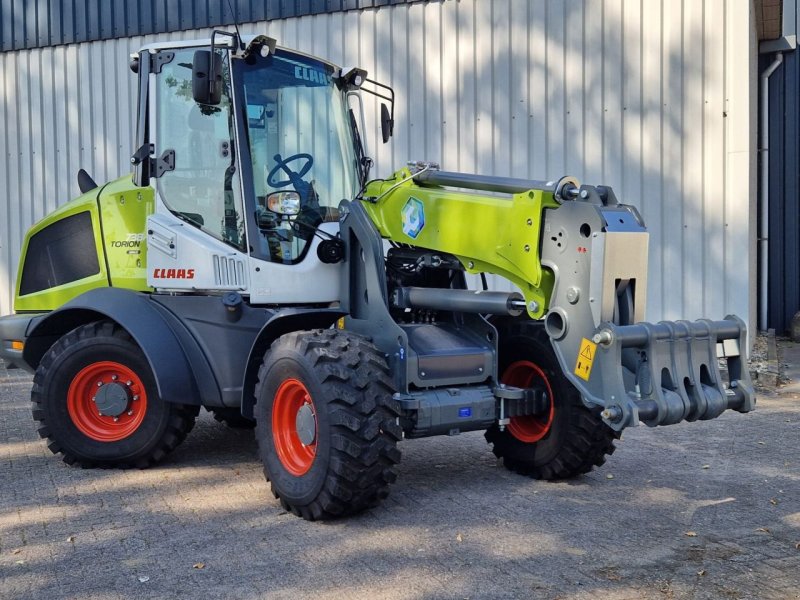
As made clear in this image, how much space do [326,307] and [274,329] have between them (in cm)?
52

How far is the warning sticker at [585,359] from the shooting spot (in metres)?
5.43

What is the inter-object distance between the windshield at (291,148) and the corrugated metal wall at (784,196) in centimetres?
1148

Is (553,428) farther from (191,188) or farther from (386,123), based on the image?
(191,188)

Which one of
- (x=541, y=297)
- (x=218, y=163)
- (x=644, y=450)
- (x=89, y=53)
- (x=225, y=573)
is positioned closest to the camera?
(x=225, y=573)

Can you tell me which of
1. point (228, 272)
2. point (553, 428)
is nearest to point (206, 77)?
point (228, 272)

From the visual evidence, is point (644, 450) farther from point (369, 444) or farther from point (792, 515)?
point (369, 444)

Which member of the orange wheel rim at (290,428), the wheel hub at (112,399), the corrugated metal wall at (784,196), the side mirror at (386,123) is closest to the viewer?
the orange wheel rim at (290,428)

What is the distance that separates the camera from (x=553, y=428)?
6.48 meters

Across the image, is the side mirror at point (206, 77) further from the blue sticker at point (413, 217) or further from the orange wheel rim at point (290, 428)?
the orange wheel rim at point (290, 428)

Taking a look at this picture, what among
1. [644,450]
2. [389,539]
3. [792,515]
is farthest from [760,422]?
[389,539]

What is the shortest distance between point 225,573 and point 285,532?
696mm

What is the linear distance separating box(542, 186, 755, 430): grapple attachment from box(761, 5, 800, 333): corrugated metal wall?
11.5m

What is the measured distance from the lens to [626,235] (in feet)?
18.0

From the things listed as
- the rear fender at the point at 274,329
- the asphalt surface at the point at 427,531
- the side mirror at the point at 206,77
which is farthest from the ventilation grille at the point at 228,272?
the asphalt surface at the point at 427,531
